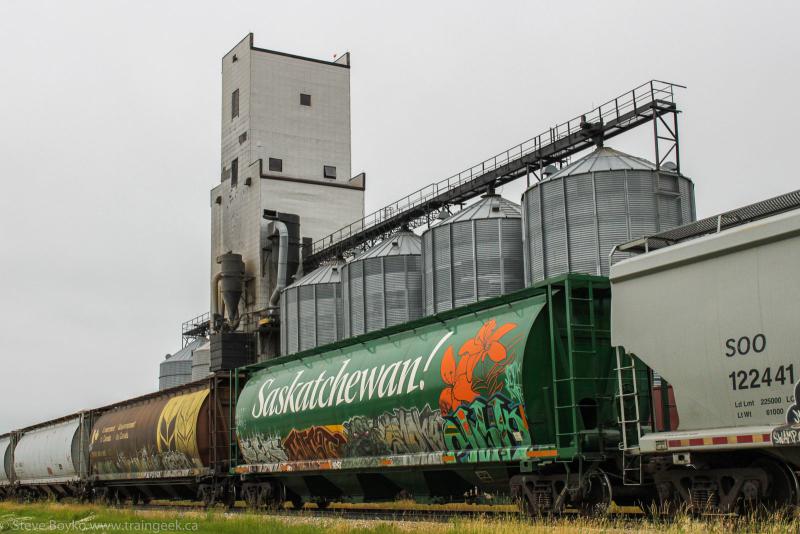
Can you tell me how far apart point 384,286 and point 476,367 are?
28117 millimetres

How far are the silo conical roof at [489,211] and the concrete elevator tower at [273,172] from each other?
19.9m

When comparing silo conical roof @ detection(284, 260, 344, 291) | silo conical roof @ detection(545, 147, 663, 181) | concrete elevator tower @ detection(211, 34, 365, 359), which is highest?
concrete elevator tower @ detection(211, 34, 365, 359)

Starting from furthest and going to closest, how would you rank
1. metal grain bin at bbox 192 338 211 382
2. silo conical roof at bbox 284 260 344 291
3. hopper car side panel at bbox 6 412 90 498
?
metal grain bin at bbox 192 338 211 382
silo conical roof at bbox 284 260 344 291
hopper car side panel at bbox 6 412 90 498

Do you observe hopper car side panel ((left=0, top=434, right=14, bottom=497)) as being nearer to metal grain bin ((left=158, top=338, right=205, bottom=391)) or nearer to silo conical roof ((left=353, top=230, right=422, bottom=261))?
silo conical roof ((left=353, top=230, right=422, bottom=261))

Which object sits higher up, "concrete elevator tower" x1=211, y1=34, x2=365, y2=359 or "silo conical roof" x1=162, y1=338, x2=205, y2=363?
"concrete elevator tower" x1=211, y1=34, x2=365, y2=359

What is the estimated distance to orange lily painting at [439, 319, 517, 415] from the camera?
48.8 feet

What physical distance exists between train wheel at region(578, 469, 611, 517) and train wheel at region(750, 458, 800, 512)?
9.50 feet

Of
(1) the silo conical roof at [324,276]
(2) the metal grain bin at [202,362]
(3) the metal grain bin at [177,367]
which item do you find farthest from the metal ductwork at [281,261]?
(3) the metal grain bin at [177,367]

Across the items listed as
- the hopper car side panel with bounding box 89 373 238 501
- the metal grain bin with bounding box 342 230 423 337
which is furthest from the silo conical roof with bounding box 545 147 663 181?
the hopper car side panel with bounding box 89 373 238 501

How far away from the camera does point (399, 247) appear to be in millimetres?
44406

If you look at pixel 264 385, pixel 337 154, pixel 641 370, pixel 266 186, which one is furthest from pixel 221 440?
pixel 337 154

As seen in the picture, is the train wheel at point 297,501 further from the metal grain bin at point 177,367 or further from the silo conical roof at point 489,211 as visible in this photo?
the metal grain bin at point 177,367

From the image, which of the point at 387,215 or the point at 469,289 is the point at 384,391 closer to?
the point at 469,289

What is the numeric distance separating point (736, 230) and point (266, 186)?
49307mm
